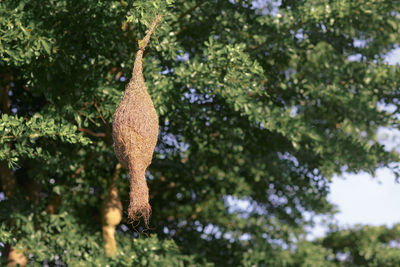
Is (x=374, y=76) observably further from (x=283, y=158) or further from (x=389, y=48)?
(x=283, y=158)

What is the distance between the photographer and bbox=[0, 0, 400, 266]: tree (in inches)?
274

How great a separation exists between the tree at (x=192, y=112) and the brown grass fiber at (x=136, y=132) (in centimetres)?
117

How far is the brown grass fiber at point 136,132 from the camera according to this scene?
4.33 metres

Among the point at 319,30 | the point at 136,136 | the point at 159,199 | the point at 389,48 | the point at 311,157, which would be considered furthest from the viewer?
the point at 159,199

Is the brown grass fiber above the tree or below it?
above

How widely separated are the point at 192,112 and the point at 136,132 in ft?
12.1

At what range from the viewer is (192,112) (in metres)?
8.09

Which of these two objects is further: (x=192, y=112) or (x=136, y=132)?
(x=192, y=112)

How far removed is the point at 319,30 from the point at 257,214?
4.58 metres

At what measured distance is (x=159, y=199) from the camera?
37.9 feet

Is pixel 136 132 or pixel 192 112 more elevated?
pixel 136 132

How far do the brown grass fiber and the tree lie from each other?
117cm

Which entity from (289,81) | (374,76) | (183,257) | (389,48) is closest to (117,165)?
(183,257)

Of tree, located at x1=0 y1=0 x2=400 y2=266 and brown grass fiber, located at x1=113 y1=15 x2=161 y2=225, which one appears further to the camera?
tree, located at x1=0 y1=0 x2=400 y2=266
